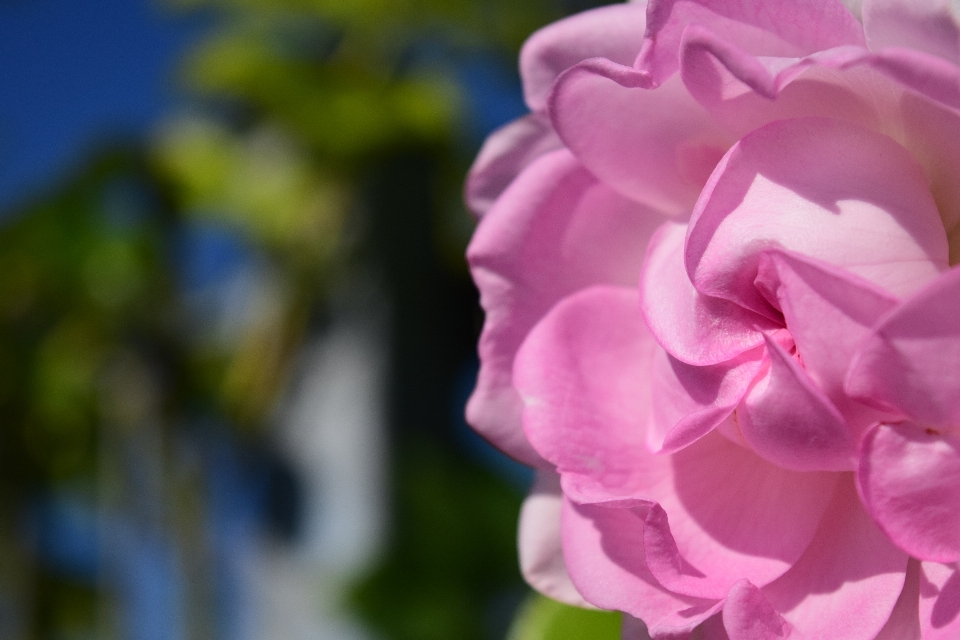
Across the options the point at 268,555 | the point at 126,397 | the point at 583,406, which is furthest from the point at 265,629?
the point at 583,406

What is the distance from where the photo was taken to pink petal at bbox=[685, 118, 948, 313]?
0.78 feet

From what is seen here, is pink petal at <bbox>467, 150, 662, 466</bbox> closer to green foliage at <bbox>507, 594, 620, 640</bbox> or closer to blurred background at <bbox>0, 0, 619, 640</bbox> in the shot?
green foliage at <bbox>507, 594, 620, 640</bbox>

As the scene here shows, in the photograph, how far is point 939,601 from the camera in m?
0.23

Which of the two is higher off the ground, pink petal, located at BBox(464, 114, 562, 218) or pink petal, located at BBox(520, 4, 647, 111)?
pink petal, located at BBox(520, 4, 647, 111)

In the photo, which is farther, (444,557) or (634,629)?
(444,557)

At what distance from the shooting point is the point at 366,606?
1.38 meters

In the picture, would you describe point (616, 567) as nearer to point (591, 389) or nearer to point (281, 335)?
point (591, 389)

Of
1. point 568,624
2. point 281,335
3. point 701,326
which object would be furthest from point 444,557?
point 701,326

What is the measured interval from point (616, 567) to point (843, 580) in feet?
0.21

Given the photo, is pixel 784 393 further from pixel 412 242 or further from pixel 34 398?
pixel 34 398

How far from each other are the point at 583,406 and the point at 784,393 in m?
0.08

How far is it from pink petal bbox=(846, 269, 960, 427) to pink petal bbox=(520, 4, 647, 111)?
0.12 m

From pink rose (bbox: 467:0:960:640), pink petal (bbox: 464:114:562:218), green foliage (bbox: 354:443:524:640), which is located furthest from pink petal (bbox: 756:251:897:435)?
green foliage (bbox: 354:443:524:640)

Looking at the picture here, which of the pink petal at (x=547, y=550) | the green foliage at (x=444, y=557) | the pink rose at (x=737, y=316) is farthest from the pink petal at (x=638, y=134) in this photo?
the green foliage at (x=444, y=557)
